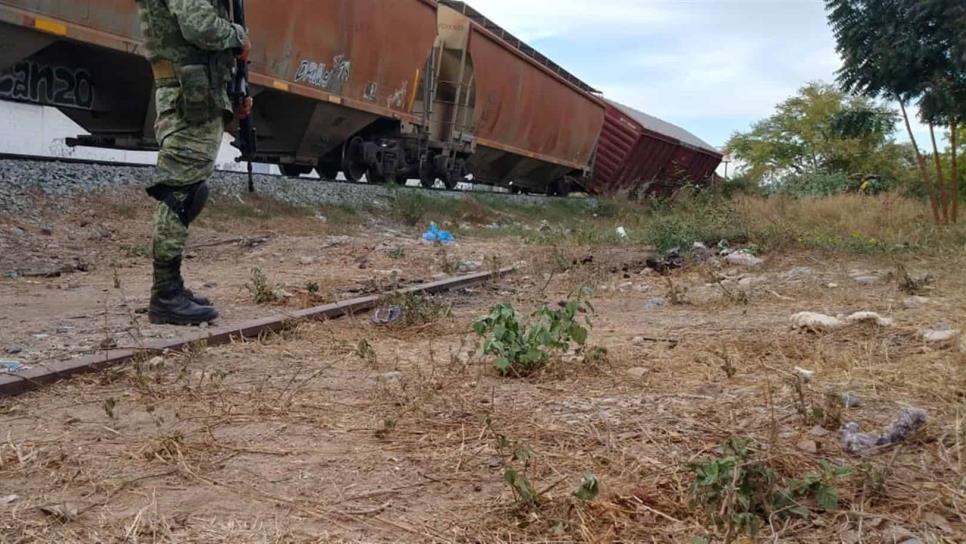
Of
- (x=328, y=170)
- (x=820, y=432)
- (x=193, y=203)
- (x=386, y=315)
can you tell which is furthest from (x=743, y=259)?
(x=328, y=170)

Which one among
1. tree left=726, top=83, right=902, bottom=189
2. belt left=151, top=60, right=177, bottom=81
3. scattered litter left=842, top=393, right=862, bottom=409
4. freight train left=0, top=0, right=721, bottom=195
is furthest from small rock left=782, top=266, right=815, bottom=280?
tree left=726, top=83, right=902, bottom=189

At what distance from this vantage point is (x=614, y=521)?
1623 millimetres

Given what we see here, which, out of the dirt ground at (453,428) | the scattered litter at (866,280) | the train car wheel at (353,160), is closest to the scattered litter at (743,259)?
the scattered litter at (866,280)

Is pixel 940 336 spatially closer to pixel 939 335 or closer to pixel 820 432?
pixel 939 335

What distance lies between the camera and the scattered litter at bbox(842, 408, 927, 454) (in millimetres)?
1976

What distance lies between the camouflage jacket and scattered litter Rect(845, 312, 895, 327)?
3.03 meters

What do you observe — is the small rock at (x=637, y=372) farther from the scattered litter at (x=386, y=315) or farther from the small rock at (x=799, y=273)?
the small rock at (x=799, y=273)

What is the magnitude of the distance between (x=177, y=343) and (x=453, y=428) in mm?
1448

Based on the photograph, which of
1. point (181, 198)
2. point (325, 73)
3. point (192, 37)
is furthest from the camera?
point (325, 73)

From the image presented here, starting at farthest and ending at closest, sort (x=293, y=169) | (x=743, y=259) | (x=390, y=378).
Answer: (x=293, y=169) < (x=743, y=259) < (x=390, y=378)

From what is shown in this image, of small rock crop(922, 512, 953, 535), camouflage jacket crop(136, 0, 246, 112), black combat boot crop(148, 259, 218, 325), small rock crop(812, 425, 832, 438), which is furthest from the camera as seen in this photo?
black combat boot crop(148, 259, 218, 325)

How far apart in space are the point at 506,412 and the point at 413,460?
1.44 feet

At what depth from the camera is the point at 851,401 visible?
2.36 metres

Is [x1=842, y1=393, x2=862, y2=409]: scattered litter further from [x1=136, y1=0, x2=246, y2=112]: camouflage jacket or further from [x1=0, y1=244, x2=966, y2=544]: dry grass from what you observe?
[x1=136, y1=0, x2=246, y2=112]: camouflage jacket
